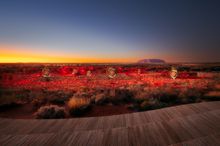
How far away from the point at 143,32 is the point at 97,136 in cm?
1868

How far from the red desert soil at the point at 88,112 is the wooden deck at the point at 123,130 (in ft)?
7.81

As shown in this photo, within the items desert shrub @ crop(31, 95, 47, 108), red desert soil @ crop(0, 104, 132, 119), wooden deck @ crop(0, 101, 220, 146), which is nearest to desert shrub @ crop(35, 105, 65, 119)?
red desert soil @ crop(0, 104, 132, 119)

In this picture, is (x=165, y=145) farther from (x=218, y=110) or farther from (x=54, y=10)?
(x=54, y=10)

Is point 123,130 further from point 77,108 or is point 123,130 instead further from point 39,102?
point 39,102

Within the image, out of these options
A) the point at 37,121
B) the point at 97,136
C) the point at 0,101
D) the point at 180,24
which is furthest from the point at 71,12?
the point at 97,136

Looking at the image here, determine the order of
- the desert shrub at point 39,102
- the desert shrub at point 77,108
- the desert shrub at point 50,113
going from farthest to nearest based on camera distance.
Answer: the desert shrub at point 39,102 → the desert shrub at point 77,108 → the desert shrub at point 50,113

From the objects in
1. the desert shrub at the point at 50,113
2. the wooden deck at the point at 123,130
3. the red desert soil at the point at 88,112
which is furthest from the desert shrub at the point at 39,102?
the wooden deck at the point at 123,130

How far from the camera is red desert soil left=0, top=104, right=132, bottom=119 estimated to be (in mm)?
7450

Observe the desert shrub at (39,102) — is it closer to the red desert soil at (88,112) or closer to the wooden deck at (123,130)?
the red desert soil at (88,112)

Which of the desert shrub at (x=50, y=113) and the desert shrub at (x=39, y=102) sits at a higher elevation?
the desert shrub at (x=50, y=113)

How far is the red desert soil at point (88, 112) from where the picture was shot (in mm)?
7450

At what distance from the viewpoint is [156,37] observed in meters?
21.7

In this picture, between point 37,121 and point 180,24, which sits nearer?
point 37,121

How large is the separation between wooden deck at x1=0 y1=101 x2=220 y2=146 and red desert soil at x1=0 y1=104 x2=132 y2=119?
2.38 m
